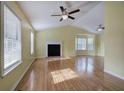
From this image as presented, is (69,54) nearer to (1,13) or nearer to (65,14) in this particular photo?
(65,14)

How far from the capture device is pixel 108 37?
196 inches

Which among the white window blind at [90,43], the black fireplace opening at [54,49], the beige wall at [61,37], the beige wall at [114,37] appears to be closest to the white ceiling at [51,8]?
the beige wall at [114,37]

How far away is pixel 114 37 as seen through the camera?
456 cm

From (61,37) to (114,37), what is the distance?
7.06m

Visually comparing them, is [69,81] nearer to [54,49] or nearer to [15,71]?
[15,71]

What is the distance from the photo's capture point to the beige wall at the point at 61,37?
10.9 meters

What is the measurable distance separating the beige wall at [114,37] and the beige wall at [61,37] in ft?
21.2

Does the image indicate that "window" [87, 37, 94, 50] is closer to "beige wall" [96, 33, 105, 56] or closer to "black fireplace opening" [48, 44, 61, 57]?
"beige wall" [96, 33, 105, 56]

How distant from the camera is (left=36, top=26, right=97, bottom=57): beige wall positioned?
10897 millimetres

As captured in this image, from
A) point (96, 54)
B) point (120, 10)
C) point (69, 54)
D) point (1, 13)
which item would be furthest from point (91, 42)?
point (1, 13)

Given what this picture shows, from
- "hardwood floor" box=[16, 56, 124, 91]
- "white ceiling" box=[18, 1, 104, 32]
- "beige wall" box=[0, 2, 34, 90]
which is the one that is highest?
"white ceiling" box=[18, 1, 104, 32]

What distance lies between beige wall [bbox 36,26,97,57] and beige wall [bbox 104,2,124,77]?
6.46 metres

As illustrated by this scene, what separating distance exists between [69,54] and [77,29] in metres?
2.45

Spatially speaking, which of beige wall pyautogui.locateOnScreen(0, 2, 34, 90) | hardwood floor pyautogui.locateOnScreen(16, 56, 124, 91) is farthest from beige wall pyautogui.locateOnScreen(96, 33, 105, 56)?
beige wall pyautogui.locateOnScreen(0, 2, 34, 90)
